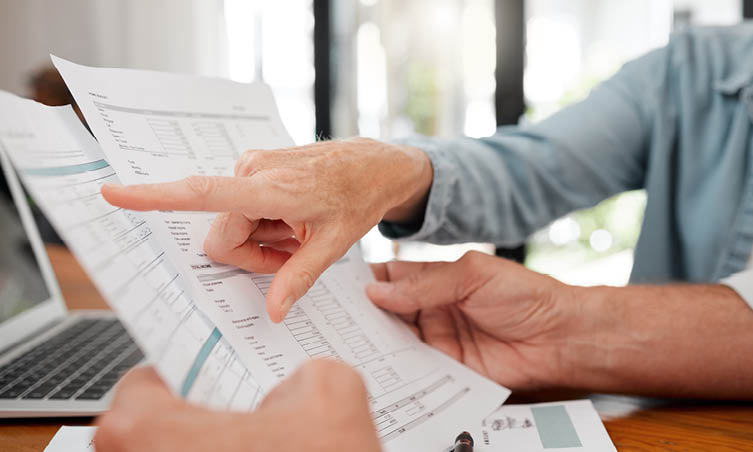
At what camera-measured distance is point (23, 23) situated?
2574 mm

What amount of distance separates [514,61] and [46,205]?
251 centimetres

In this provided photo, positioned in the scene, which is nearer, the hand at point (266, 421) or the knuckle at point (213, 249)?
the hand at point (266, 421)

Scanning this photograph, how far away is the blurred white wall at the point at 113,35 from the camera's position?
255 cm

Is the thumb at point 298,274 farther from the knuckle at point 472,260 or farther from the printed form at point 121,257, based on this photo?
the knuckle at point 472,260

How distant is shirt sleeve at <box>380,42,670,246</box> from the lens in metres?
0.86

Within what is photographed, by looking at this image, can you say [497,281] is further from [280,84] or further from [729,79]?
[280,84]

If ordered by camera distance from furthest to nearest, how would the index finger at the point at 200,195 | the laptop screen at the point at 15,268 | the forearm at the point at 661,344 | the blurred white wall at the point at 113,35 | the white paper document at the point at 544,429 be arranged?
the blurred white wall at the point at 113,35 → the laptop screen at the point at 15,268 → the forearm at the point at 661,344 → the white paper document at the point at 544,429 → the index finger at the point at 200,195

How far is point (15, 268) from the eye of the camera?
1086 mm

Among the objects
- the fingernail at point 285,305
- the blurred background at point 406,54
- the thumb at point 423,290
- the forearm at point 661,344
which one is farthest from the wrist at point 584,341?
the blurred background at point 406,54

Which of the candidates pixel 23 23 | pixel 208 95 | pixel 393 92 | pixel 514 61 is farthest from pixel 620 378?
pixel 23 23

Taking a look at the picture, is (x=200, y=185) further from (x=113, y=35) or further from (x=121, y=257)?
(x=113, y=35)

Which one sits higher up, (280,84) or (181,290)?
(280,84)

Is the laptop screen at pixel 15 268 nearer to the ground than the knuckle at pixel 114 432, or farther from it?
nearer to the ground

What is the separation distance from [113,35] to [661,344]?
2942 mm
